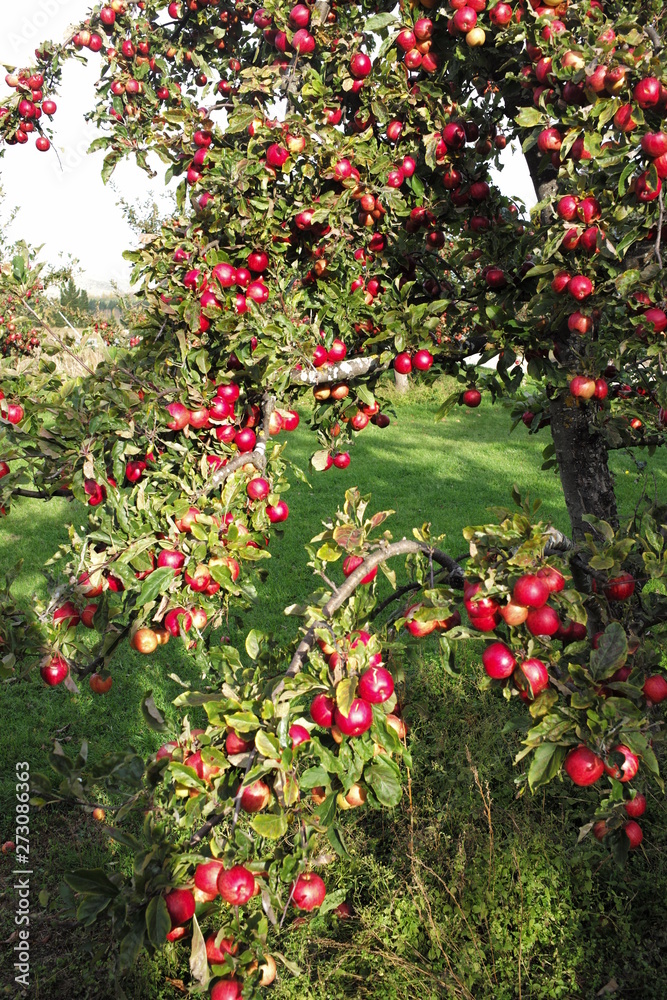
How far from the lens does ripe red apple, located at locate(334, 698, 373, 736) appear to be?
4.71 feet

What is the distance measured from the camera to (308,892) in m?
1.81

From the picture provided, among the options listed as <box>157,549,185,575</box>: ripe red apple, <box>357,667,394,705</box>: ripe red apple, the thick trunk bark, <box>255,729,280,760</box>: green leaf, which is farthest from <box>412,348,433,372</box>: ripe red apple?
<box>255,729,280,760</box>: green leaf

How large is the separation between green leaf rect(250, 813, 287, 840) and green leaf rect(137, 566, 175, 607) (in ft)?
2.10

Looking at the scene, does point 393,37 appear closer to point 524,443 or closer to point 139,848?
point 139,848

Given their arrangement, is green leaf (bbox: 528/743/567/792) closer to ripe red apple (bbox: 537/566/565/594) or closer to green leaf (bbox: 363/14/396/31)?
ripe red apple (bbox: 537/566/565/594)

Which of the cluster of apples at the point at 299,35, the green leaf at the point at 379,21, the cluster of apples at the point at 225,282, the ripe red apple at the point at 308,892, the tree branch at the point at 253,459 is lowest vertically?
the ripe red apple at the point at 308,892

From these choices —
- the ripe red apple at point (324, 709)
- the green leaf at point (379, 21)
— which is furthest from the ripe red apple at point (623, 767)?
the green leaf at point (379, 21)

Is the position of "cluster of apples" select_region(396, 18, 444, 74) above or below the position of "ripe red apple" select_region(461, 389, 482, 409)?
above

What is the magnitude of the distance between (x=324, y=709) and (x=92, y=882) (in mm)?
567

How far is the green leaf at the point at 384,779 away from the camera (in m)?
1.50

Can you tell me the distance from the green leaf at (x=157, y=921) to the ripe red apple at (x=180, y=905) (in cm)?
12

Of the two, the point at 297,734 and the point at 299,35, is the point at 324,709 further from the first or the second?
the point at 299,35

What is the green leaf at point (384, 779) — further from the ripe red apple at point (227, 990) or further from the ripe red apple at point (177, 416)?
the ripe red apple at point (177, 416)

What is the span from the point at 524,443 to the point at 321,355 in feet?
29.3
